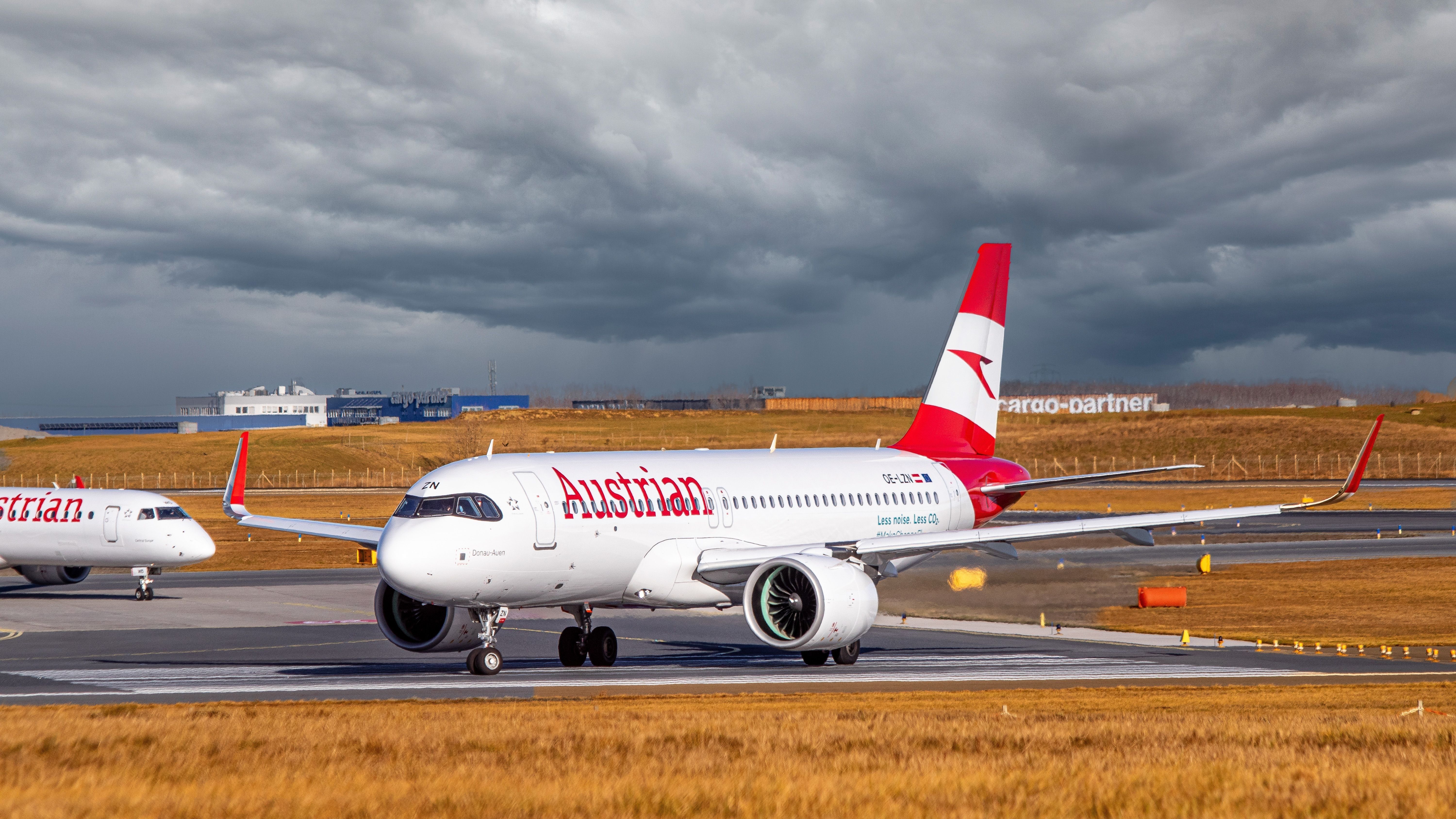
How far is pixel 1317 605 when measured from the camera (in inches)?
1620

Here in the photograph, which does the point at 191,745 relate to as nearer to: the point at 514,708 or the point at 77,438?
the point at 514,708

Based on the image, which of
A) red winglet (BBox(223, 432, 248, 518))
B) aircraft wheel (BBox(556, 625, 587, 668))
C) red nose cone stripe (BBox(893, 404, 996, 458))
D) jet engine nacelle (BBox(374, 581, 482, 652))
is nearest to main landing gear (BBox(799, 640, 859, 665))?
aircraft wheel (BBox(556, 625, 587, 668))

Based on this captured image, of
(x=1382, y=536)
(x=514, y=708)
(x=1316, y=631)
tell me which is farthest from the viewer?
(x=1382, y=536)

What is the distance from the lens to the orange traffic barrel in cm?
4162

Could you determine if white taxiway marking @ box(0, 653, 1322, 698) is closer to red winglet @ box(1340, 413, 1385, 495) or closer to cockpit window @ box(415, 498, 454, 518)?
cockpit window @ box(415, 498, 454, 518)

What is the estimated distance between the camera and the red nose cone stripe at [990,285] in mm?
39000

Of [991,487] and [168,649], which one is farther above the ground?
[991,487]

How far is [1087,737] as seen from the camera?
539 inches

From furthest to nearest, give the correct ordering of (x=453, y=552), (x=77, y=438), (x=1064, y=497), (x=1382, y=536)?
(x=77, y=438), (x=1064, y=497), (x=1382, y=536), (x=453, y=552)

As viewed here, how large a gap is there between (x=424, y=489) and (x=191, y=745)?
12939mm

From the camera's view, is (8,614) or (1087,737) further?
(8,614)

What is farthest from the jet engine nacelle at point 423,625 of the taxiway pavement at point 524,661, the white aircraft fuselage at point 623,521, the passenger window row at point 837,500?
the passenger window row at point 837,500

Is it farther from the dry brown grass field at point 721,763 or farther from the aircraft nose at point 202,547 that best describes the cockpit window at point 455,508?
the aircraft nose at point 202,547

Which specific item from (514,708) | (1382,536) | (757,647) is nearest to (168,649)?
(757,647)
